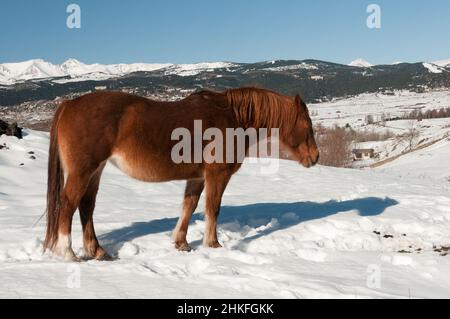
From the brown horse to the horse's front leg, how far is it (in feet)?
0.04

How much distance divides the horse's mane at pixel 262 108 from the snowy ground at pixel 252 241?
1.70m

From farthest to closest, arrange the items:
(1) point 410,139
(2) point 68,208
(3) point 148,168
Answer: (1) point 410,139 < (3) point 148,168 < (2) point 68,208

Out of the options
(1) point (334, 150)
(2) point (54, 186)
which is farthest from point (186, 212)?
(1) point (334, 150)

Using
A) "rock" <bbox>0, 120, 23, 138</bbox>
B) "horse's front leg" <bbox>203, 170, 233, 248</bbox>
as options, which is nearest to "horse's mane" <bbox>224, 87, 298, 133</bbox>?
"horse's front leg" <bbox>203, 170, 233, 248</bbox>

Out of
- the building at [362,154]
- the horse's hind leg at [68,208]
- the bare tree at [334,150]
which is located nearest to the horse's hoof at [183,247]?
the horse's hind leg at [68,208]

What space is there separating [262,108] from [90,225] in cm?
284

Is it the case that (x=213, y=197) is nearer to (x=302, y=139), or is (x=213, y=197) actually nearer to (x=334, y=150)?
(x=302, y=139)

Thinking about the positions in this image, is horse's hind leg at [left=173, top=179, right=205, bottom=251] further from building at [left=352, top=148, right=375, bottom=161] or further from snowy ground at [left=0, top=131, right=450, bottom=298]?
building at [left=352, top=148, right=375, bottom=161]

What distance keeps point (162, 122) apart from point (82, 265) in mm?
1937

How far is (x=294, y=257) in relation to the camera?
532cm

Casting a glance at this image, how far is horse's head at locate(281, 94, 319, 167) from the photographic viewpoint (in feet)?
20.9

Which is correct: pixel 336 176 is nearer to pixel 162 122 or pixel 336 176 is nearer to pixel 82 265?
pixel 162 122

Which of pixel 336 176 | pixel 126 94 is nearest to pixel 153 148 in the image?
pixel 126 94

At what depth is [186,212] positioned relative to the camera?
6020mm
